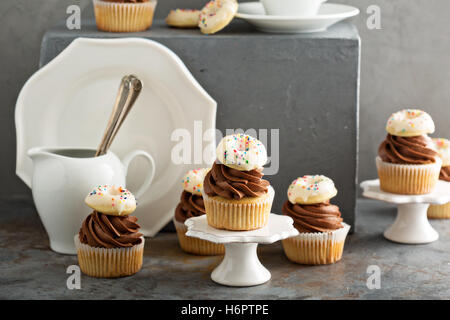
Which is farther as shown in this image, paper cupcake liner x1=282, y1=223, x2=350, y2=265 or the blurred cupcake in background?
the blurred cupcake in background

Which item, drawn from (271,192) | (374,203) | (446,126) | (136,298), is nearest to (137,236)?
(136,298)

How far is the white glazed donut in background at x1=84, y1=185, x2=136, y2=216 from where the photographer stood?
145 cm

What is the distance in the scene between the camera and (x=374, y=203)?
1949 mm

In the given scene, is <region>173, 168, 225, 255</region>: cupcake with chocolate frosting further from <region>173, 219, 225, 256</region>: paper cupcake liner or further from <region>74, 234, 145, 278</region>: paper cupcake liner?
<region>74, 234, 145, 278</region>: paper cupcake liner

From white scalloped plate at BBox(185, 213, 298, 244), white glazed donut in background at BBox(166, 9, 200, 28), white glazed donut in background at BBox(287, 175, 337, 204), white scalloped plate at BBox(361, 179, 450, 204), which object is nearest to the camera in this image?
white scalloped plate at BBox(185, 213, 298, 244)

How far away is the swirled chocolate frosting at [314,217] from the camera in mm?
1519

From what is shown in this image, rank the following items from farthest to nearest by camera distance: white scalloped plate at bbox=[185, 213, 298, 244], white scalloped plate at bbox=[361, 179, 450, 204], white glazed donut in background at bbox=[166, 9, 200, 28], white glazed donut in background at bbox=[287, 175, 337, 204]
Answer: white glazed donut in background at bbox=[166, 9, 200, 28] < white scalloped plate at bbox=[361, 179, 450, 204] < white glazed donut in background at bbox=[287, 175, 337, 204] < white scalloped plate at bbox=[185, 213, 298, 244]

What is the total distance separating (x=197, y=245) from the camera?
5.28 feet

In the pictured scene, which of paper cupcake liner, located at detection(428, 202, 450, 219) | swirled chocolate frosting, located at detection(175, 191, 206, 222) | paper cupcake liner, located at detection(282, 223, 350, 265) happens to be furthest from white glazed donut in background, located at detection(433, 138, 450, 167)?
swirled chocolate frosting, located at detection(175, 191, 206, 222)

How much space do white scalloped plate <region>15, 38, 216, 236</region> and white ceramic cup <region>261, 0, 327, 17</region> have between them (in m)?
0.25

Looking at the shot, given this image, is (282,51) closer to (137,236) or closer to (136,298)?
(137,236)

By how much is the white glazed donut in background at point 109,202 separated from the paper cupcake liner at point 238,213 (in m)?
0.15

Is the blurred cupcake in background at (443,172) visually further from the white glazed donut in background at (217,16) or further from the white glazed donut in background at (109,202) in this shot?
the white glazed donut in background at (109,202)
